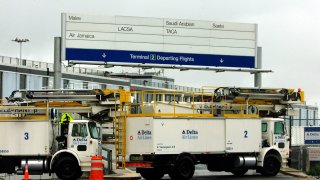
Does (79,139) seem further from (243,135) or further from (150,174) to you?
(243,135)

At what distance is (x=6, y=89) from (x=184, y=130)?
37.0 m

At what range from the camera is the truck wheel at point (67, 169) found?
25.3 m

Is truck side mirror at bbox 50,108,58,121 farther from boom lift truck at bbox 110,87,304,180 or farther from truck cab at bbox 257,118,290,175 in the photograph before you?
truck cab at bbox 257,118,290,175

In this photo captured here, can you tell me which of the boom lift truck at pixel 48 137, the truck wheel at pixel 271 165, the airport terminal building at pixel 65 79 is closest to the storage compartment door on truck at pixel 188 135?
the boom lift truck at pixel 48 137

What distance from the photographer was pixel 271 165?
28.9 meters

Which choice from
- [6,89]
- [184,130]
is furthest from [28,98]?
[6,89]

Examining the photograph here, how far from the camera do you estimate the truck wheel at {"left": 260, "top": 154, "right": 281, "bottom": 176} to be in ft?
94.5

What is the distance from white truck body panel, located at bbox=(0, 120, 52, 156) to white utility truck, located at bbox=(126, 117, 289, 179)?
3.12 metres

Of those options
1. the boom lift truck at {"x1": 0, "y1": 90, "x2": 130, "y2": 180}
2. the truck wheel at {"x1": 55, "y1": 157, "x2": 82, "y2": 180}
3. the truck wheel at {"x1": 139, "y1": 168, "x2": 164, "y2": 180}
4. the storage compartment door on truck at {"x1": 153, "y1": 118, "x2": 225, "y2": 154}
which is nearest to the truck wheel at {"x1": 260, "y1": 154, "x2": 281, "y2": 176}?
the storage compartment door on truck at {"x1": 153, "y1": 118, "x2": 225, "y2": 154}

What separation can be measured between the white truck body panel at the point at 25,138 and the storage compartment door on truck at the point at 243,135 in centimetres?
716

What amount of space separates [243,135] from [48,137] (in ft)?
25.8

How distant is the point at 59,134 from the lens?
2639cm

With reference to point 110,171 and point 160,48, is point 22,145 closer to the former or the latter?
point 110,171

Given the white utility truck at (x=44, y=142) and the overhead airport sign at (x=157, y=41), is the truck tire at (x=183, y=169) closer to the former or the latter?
the white utility truck at (x=44, y=142)
